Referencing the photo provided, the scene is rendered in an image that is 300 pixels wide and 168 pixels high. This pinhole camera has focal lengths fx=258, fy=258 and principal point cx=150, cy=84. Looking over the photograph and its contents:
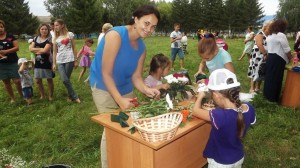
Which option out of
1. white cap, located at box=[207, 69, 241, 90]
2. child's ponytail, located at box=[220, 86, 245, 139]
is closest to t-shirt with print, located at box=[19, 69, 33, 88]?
white cap, located at box=[207, 69, 241, 90]

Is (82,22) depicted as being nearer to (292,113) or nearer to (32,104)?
(32,104)

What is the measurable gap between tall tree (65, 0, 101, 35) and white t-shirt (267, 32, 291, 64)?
42.8m

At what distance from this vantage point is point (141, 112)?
242 centimetres

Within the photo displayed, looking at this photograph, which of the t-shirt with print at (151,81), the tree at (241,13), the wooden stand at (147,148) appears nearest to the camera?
the wooden stand at (147,148)

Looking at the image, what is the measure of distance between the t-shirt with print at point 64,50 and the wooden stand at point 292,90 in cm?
523

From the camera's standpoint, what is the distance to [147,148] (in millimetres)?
2461

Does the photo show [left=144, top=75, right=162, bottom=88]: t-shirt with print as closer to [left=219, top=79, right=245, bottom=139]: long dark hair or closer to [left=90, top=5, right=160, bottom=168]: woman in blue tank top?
[left=90, top=5, right=160, bottom=168]: woman in blue tank top

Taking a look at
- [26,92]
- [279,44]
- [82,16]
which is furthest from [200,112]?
[82,16]

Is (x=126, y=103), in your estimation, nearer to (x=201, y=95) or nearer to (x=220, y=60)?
(x=201, y=95)

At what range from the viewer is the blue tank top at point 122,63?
2812 mm

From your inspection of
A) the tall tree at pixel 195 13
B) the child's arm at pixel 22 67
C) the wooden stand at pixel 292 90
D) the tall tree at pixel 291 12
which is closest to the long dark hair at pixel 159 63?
the wooden stand at pixel 292 90

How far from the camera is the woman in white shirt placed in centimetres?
561

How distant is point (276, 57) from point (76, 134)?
180 inches

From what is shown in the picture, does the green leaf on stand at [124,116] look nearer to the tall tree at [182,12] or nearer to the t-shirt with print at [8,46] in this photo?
the t-shirt with print at [8,46]
